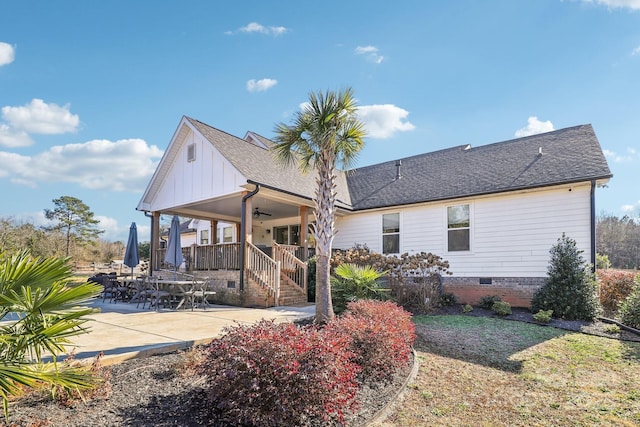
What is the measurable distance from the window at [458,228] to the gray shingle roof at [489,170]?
64 cm

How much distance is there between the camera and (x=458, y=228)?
12.9 metres

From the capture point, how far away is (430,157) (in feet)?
54.6

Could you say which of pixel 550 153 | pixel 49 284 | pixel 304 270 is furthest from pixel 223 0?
pixel 550 153

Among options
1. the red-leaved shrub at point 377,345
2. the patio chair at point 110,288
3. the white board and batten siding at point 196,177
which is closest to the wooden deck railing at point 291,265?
the white board and batten siding at point 196,177

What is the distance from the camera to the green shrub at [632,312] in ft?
27.9

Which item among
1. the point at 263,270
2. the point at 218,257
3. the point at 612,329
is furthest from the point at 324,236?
the point at 612,329

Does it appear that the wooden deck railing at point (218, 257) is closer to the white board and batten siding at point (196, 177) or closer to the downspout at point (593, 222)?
the white board and batten siding at point (196, 177)

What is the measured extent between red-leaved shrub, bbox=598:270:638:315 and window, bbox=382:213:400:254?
6544 mm

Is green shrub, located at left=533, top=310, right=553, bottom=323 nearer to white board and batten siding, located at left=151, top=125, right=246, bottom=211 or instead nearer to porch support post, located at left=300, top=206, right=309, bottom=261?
porch support post, located at left=300, top=206, right=309, bottom=261

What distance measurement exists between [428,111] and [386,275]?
21.4 feet

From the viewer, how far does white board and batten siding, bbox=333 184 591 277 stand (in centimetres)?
1077

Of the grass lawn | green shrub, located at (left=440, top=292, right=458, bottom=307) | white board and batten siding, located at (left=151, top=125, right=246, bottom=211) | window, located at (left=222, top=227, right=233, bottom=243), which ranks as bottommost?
the grass lawn

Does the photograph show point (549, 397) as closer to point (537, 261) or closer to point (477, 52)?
point (537, 261)

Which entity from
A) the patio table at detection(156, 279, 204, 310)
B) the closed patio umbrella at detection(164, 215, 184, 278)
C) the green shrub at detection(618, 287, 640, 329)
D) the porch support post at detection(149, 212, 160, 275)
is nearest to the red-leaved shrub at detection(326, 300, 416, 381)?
the patio table at detection(156, 279, 204, 310)
